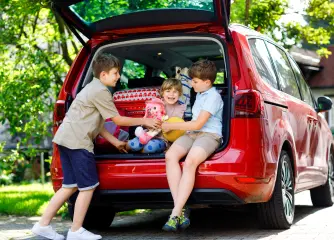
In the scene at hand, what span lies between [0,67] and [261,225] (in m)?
6.87

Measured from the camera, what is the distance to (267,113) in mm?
6402

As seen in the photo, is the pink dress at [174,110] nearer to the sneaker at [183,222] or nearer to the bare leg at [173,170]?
the bare leg at [173,170]

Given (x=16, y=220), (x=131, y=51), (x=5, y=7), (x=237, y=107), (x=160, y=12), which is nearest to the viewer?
(x=237, y=107)

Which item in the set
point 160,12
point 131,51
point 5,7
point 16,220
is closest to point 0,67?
point 5,7

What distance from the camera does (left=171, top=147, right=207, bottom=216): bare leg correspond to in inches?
241

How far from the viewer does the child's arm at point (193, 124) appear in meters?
6.33

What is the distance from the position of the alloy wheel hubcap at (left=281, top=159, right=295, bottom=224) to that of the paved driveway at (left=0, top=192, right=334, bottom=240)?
156 mm

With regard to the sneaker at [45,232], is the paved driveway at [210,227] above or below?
below

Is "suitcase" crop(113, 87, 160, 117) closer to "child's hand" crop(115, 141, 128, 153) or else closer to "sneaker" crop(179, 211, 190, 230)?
"child's hand" crop(115, 141, 128, 153)

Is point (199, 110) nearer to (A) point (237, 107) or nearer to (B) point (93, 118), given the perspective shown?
(A) point (237, 107)

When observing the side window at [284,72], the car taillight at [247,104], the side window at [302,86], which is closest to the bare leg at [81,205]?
the car taillight at [247,104]

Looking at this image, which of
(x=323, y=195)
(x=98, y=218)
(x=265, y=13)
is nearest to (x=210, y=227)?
(x=98, y=218)

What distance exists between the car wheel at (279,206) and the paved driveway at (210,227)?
8cm

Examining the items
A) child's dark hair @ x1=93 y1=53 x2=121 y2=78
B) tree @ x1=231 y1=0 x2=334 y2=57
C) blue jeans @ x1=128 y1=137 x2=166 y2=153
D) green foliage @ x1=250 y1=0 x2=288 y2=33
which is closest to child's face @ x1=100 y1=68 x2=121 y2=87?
child's dark hair @ x1=93 y1=53 x2=121 y2=78
